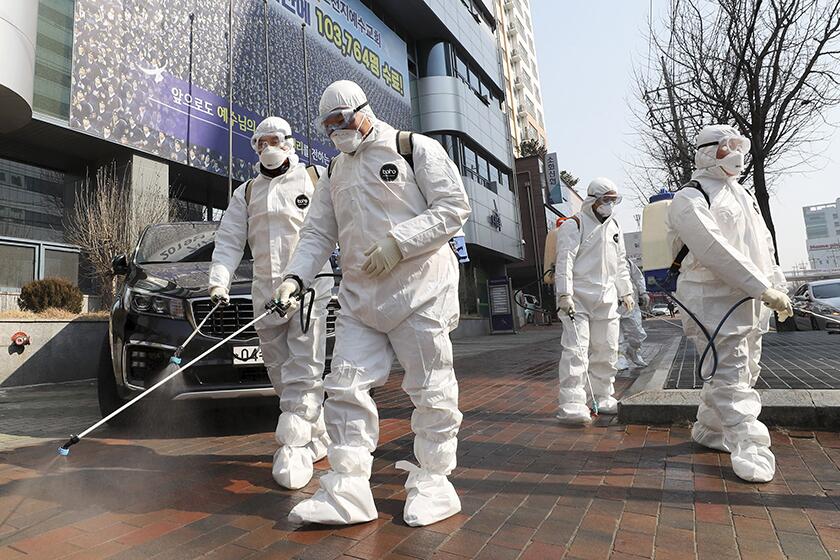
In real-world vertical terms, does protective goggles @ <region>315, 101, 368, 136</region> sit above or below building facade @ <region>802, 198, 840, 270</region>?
below

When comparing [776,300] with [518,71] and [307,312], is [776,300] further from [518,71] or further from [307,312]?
[518,71]

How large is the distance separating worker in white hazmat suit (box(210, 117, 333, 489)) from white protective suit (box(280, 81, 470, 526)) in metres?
0.65

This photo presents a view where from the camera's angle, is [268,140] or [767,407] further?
[767,407]

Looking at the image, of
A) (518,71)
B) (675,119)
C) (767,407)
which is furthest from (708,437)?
(518,71)

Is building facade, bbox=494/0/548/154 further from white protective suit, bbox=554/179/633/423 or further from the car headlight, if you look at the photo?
the car headlight

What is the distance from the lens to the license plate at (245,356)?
373 centimetres

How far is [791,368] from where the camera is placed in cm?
544

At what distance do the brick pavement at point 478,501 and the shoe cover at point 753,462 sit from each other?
61 mm

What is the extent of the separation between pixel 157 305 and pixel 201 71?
1265 centimetres

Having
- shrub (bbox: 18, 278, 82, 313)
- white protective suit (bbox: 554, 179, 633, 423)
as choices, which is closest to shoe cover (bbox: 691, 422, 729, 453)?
white protective suit (bbox: 554, 179, 633, 423)

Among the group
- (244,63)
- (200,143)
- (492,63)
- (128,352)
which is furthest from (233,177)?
(492,63)

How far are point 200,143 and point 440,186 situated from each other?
1364cm

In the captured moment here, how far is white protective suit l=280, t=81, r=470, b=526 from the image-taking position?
84.6 inches

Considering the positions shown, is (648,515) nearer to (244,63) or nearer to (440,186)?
(440,186)
